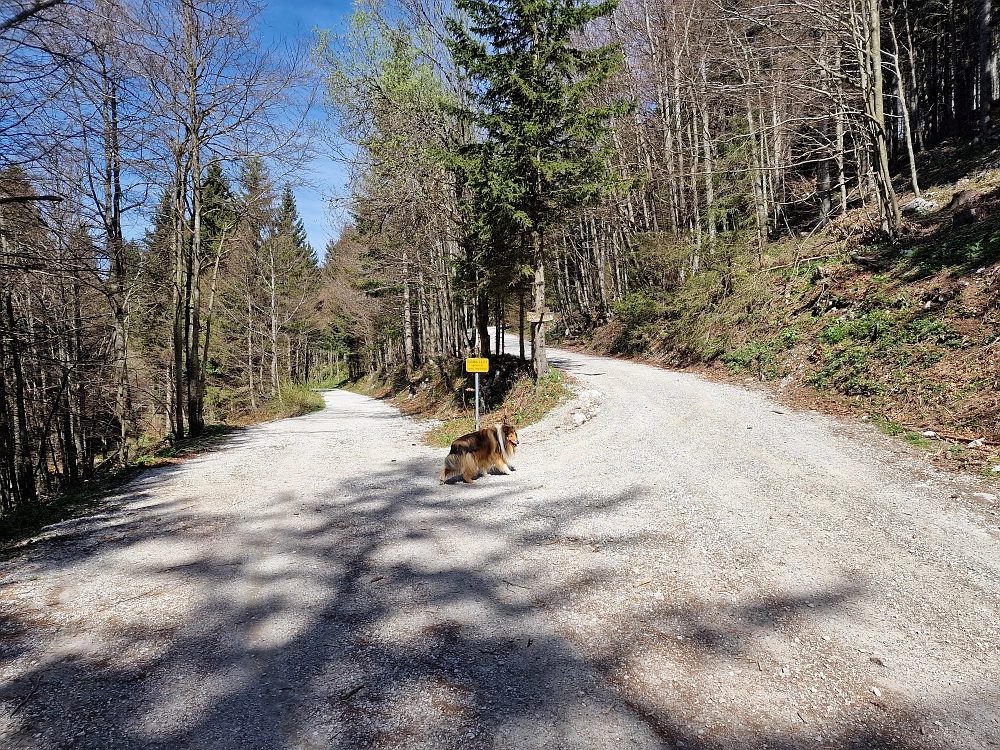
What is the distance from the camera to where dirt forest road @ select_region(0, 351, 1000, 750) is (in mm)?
2305

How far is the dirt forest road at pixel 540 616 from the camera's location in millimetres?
2305

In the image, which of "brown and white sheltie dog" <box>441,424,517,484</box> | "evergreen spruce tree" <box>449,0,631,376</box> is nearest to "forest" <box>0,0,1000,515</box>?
"evergreen spruce tree" <box>449,0,631,376</box>

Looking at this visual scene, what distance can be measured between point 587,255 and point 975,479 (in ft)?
88.8

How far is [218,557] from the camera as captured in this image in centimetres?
452

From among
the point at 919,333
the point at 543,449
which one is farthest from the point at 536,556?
the point at 919,333

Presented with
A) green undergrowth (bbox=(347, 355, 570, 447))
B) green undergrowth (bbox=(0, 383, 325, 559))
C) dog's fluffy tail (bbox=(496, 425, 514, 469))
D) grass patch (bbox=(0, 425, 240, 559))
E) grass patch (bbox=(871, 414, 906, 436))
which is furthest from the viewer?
green undergrowth (bbox=(347, 355, 570, 447))

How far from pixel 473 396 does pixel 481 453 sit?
9108 millimetres

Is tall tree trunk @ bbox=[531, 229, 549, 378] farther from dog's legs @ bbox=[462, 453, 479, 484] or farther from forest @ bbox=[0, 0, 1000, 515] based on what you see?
dog's legs @ bbox=[462, 453, 479, 484]

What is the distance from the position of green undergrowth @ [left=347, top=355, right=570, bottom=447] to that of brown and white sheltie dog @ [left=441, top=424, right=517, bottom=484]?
3262 mm

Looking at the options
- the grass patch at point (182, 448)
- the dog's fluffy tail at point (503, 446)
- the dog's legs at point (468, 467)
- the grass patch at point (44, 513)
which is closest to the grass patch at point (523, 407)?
the dog's fluffy tail at point (503, 446)

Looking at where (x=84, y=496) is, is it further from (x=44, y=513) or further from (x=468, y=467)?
(x=468, y=467)

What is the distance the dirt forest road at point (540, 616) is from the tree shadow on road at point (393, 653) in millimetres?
16

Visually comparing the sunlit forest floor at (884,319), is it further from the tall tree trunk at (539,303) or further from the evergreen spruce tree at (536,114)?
the evergreen spruce tree at (536,114)

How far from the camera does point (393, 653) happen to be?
287 centimetres
